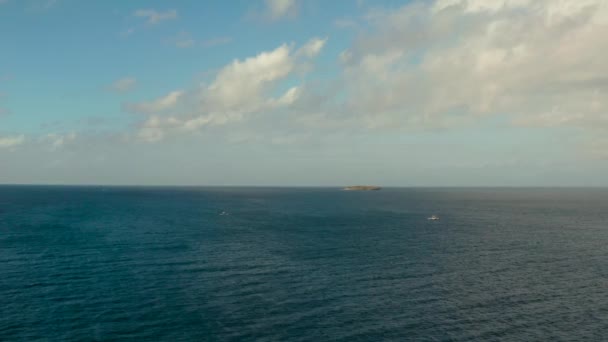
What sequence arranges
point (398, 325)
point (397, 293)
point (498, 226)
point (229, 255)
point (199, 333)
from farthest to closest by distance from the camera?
point (498, 226) → point (229, 255) → point (397, 293) → point (398, 325) → point (199, 333)

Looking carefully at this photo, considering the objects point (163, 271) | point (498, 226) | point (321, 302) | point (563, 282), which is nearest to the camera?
point (321, 302)

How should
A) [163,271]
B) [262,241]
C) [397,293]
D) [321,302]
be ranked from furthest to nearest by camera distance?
[262,241] < [163,271] < [397,293] < [321,302]

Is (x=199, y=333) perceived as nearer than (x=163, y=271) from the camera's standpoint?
Yes

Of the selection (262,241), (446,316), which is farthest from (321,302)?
(262,241)

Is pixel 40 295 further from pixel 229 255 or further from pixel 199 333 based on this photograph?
pixel 229 255

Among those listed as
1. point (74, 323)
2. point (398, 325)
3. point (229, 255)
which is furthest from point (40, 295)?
point (398, 325)

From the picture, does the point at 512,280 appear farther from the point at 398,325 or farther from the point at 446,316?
the point at 398,325

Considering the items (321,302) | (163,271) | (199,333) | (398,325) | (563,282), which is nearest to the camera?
(199,333)

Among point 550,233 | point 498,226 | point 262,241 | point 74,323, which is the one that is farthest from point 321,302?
point 498,226

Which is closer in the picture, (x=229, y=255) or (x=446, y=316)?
(x=446, y=316)
